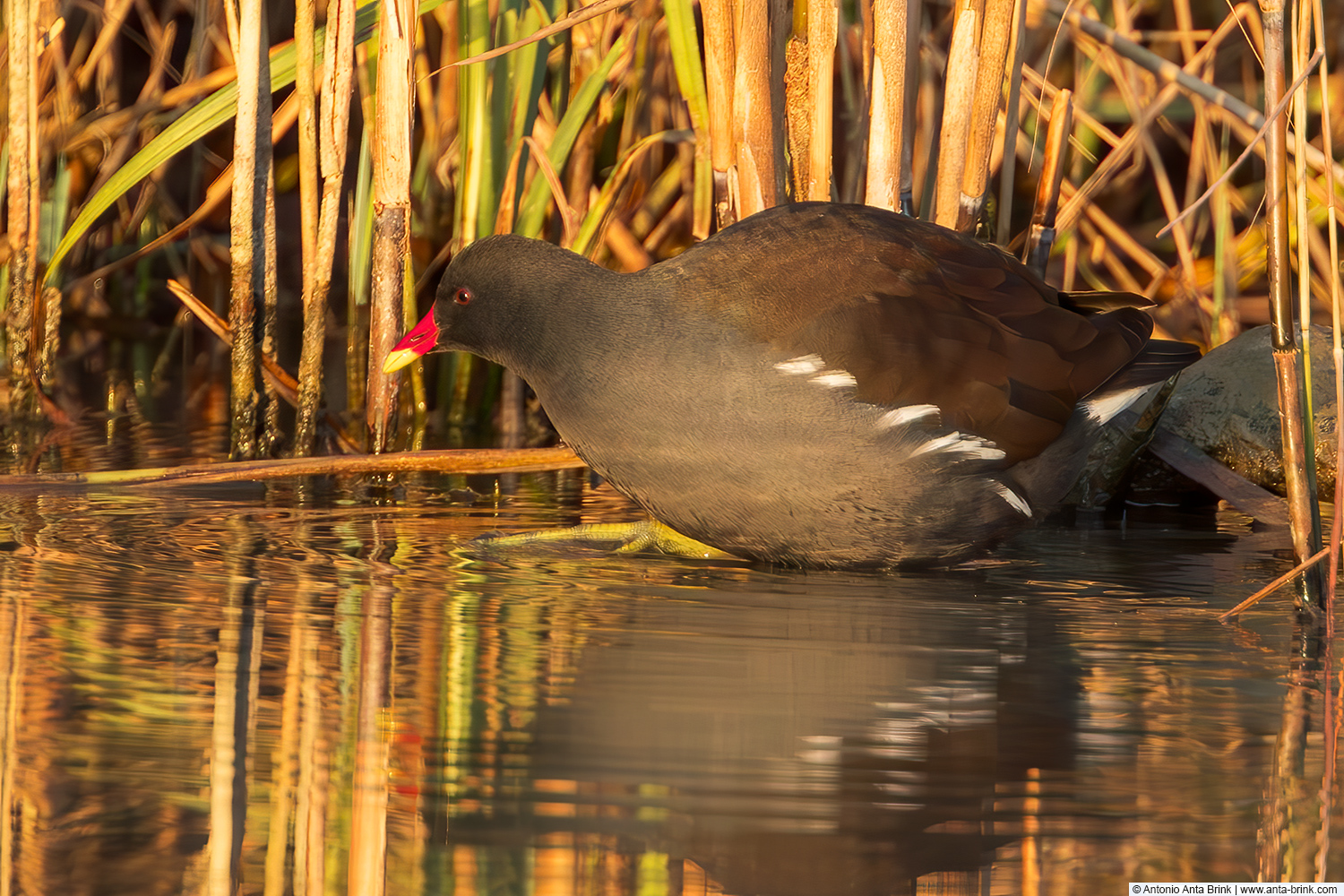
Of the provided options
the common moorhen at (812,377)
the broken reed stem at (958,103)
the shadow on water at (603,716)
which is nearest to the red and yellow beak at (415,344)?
the common moorhen at (812,377)

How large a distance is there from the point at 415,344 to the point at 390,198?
61cm

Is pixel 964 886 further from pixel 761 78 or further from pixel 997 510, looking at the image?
pixel 761 78

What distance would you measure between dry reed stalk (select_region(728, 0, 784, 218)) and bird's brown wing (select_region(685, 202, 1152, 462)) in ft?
1.58

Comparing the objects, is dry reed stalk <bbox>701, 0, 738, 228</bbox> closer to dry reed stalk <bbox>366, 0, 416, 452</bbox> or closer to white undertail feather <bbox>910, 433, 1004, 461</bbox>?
dry reed stalk <bbox>366, 0, 416, 452</bbox>

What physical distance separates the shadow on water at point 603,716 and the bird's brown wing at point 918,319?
15.4 inches

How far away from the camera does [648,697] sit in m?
2.72

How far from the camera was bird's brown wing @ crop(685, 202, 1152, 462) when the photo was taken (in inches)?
139

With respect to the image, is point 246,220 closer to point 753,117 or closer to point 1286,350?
point 753,117

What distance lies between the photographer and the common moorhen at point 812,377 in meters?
3.46

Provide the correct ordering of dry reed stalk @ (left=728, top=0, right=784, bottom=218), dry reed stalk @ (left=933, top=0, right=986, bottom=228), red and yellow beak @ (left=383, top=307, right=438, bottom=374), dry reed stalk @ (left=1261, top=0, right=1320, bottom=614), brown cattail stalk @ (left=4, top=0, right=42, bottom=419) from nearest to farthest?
dry reed stalk @ (left=1261, top=0, right=1320, bottom=614) < red and yellow beak @ (left=383, top=307, right=438, bottom=374) < dry reed stalk @ (left=728, top=0, right=784, bottom=218) < dry reed stalk @ (left=933, top=0, right=986, bottom=228) < brown cattail stalk @ (left=4, top=0, right=42, bottom=419)

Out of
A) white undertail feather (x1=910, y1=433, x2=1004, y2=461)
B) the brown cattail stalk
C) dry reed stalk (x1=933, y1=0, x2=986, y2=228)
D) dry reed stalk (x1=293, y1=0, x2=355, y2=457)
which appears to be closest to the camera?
white undertail feather (x1=910, y1=433, x2=1004, y2=461)

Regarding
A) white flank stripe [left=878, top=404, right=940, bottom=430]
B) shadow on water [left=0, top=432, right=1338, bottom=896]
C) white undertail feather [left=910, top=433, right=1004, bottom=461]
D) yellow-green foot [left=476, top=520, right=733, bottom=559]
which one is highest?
white flank stripe [left=878, top=404, right=940, bottom=430]

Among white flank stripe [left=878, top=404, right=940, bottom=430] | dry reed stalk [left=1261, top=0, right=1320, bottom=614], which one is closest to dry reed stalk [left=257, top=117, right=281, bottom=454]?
white flank stripe [left=878, top=404, right=940, bottom=430]

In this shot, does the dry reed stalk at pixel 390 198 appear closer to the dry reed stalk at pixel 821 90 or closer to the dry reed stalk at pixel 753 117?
the dry reed stalk at pixel 753 117
